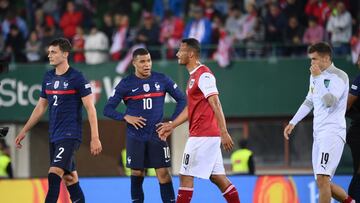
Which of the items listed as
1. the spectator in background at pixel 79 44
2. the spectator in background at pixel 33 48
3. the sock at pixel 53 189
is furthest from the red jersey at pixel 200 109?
the spectator in background at pixel 33 48

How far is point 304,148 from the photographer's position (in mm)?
23875

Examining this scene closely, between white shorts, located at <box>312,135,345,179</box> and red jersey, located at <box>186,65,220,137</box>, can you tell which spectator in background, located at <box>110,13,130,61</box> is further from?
white shorts, located at <box>312,135,345,179</box>

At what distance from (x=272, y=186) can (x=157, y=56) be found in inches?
321

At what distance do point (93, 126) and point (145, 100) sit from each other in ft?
2.83

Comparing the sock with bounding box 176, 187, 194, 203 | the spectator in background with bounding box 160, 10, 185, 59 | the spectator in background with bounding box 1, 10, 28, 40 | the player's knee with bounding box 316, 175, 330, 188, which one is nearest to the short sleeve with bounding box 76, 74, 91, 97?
the sock with bounding box 176, 187, 194, 203

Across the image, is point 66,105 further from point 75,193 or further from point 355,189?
point 355,189

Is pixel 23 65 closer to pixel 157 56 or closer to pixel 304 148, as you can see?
pixel 157 56

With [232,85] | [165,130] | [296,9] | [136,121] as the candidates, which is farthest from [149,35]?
[165,130]

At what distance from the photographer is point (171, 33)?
21844mm

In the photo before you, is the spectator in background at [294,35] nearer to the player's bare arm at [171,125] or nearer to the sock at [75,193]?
the player's bare arm at [171,125]

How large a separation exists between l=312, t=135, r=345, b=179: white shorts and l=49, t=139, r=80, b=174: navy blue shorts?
283 centimetres

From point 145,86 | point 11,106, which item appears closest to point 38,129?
point 11,106

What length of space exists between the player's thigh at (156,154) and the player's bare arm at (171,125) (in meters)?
0.37

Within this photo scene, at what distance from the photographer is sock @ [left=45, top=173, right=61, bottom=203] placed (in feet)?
38.2
